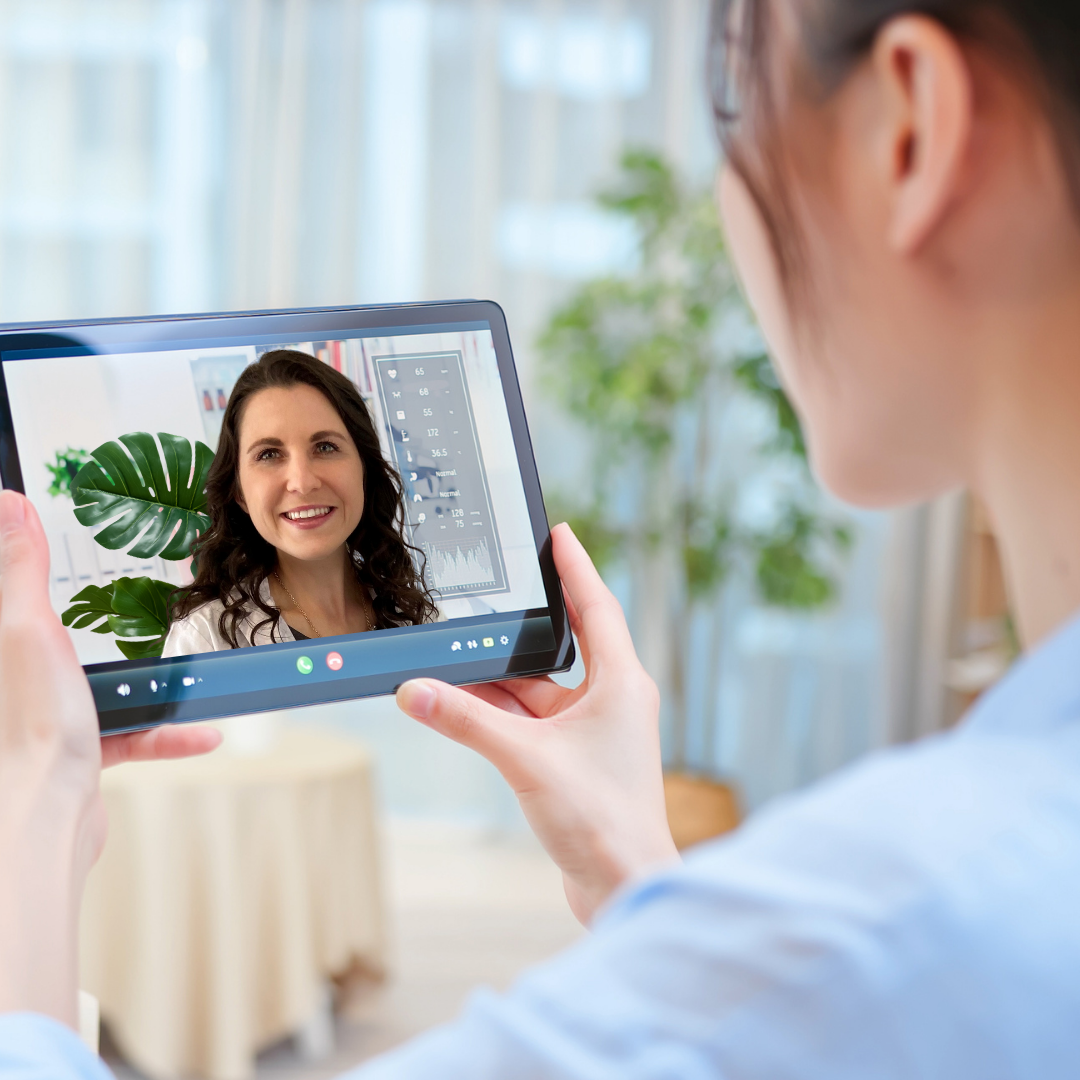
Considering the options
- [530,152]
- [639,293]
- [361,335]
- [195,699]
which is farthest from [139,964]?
Answer: [530,152]

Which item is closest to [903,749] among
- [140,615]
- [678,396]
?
[140,615]

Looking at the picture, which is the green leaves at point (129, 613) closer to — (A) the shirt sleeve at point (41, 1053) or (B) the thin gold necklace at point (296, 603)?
(B) the thin gold necklace at point (296, 603)

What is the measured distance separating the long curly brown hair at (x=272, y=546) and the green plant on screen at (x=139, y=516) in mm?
11

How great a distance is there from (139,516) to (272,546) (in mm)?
94

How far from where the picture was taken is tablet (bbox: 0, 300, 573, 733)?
2.43 feet

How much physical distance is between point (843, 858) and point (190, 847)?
6.26 feet

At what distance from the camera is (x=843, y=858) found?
0.95 feet

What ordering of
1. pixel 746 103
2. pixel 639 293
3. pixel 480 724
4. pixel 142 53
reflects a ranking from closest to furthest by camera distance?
pixel 746 103
pixel 480 724
pixel 639 293
pixel 142 53

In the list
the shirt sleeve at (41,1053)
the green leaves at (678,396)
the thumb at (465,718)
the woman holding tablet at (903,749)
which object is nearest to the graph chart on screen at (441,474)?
the thumb at (465,718)

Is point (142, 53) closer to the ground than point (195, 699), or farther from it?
farther from it

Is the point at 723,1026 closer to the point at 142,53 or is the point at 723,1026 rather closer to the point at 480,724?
A: the point at 480,724

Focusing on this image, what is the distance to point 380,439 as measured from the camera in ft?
2.63

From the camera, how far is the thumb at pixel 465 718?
0.71 m

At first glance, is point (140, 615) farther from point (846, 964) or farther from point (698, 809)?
point (698, 809)
